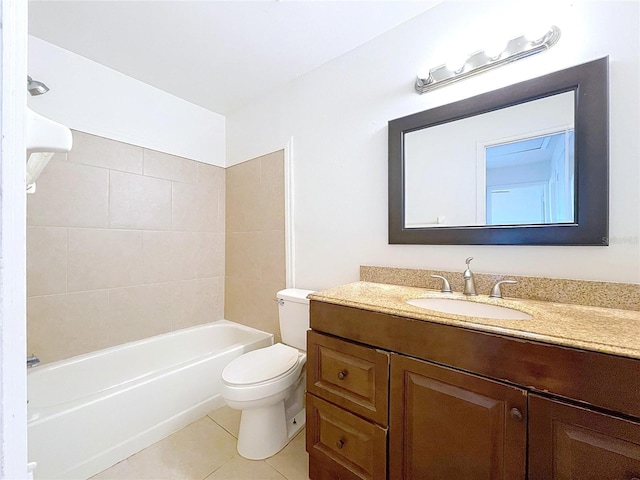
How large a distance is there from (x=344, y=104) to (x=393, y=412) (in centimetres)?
167

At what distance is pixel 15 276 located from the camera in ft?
1.16

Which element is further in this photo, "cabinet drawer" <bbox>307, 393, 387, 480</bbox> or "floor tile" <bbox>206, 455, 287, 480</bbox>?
"floor tile" <bbox>206, 455, 287, 480</bbox>

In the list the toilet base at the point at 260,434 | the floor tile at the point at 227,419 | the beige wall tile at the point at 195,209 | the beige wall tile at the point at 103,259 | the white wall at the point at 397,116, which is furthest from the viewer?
the beige wall tile at the point at 195,209

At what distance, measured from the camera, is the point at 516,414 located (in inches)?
31.7

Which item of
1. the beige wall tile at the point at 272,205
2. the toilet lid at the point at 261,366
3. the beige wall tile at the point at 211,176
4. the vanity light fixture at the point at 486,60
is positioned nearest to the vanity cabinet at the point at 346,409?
the toilet lid at the point at 261,366

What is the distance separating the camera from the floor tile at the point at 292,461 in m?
1.38

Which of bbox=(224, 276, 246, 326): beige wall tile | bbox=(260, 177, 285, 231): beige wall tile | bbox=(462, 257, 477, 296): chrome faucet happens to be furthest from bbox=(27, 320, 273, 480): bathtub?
bbox=(462, 257, 477, 296): chrome faucet

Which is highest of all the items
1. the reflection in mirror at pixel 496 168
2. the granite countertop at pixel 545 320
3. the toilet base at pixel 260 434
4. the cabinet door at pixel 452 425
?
the reflection in mirror at pixel 496 168

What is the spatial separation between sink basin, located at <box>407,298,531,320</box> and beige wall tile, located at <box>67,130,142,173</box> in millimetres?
2126

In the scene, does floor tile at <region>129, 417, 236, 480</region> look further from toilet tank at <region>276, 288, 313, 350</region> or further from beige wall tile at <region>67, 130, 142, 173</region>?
beige wall tile at <region>67, 130, 142, 173</region>

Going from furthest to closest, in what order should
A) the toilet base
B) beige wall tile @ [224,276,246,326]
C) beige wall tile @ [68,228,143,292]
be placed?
beige wall tile @ [224,276,246,326] → beige wall tile @ [68,228,143,292] → the toilet base

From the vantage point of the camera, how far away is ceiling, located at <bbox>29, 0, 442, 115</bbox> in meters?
1.44

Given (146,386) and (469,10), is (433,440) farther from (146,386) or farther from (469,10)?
(469,10)

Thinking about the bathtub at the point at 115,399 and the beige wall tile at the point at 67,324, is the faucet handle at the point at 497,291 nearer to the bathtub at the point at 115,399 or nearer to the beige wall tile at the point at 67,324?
the bathtub at the point at 115,399
